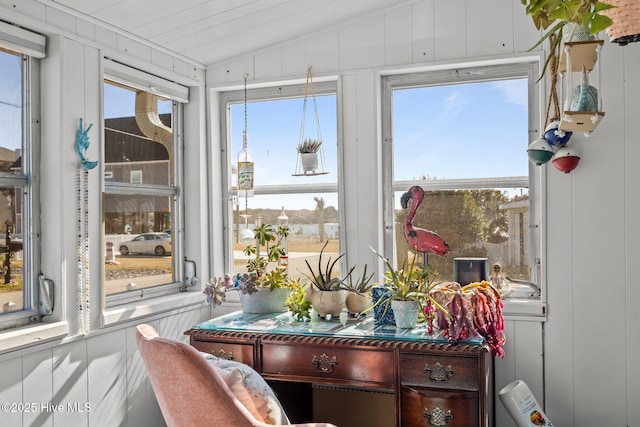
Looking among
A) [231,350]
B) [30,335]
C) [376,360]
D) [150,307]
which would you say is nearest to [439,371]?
[376,360]

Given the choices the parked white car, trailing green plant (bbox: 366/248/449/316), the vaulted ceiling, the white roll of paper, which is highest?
the vaulted ceiling

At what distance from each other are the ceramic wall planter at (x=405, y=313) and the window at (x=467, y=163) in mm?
668

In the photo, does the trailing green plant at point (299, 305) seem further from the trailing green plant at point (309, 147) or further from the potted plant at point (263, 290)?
the trailing green plant at point (309, 147)

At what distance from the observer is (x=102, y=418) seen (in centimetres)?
279

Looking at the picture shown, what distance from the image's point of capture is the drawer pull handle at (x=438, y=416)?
92.4 inches

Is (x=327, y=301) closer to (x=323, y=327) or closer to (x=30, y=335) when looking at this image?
(x=323, y=327)

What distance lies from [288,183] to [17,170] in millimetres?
1508

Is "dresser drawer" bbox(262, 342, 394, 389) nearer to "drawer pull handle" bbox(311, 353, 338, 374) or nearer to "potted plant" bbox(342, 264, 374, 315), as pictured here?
"drawer pull handle" bbox(311, 353, 338, 374)

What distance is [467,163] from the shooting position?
10.4ft

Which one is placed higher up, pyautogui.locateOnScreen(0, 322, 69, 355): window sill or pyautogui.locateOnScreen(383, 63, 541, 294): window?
pyautogui.locateOnScreen(383, 63, 541, 294): window

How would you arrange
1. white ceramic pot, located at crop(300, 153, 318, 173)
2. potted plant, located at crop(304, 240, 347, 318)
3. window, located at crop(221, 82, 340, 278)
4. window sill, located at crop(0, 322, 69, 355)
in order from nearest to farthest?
1. window sill, located at crop(0, 322, 69, 355)
2. potted plant, located at crop(304, 240, 347, 318)
3. white ceramic pot, located at crop(300, 153, 318, 173)
4. window, located at crop(221, 82, 340, 278)

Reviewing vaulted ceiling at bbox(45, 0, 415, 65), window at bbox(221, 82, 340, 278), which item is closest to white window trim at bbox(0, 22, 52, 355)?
vaulted ceiling at bbox(45, 0, 415, 65)

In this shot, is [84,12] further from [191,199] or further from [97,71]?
[191,199]

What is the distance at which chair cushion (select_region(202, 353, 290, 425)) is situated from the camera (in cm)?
192
